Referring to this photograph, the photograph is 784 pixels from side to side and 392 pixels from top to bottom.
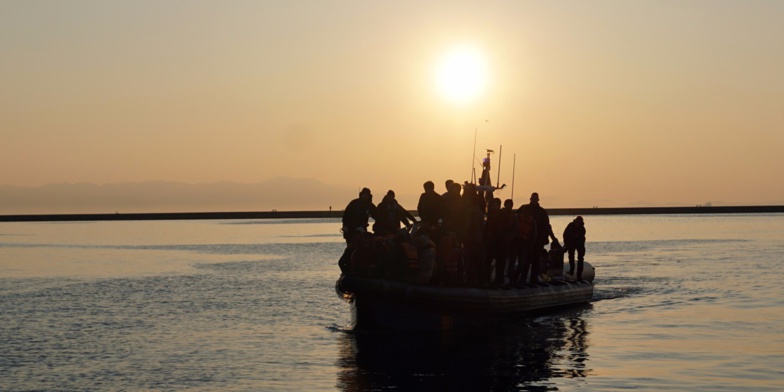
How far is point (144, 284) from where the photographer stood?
4350 centimetres

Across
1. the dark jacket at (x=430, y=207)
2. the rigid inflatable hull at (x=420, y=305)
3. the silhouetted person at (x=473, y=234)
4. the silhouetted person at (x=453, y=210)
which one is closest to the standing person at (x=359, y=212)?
the dark jacket at (x=430, y=207)

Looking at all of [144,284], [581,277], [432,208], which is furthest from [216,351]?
[144,284]

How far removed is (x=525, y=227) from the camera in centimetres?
2473

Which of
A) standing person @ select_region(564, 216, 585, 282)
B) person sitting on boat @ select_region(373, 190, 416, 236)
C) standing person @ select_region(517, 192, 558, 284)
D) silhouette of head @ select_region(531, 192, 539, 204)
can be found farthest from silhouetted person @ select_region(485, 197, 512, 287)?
standing person @ select_region(564, 216, 585, 282)

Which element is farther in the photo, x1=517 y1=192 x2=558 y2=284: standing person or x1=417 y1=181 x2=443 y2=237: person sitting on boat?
x1=517 y1=192 x2=558 y2=284: standing person

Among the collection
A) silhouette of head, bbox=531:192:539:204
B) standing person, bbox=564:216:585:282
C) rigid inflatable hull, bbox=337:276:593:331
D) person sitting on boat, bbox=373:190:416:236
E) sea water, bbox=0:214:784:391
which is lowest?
sea water, bbox=0:214:784:391

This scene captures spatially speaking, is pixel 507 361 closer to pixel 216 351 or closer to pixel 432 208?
pixel 432 208

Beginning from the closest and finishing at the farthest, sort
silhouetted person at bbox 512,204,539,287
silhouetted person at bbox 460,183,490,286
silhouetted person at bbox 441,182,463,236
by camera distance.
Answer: silhouetted person at bbox 441,182,463,236
silhouetted person at bbox 460,183,490,286
silhouetted person at bbox 512,204,539,287

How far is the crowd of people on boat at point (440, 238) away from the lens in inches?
912

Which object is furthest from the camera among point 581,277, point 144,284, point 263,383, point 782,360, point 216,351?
point 144,284

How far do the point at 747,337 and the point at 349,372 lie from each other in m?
9.00

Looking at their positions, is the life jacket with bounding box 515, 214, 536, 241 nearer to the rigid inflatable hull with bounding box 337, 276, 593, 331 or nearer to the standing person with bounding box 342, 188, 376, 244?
the rigid inflatable hull with bounding box 337, 276, 593, 331

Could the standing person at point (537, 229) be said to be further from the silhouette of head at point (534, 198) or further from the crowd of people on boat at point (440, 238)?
the crowd of people on boat at point (440, 238)

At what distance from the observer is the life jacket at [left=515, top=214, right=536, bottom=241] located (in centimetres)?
2459
